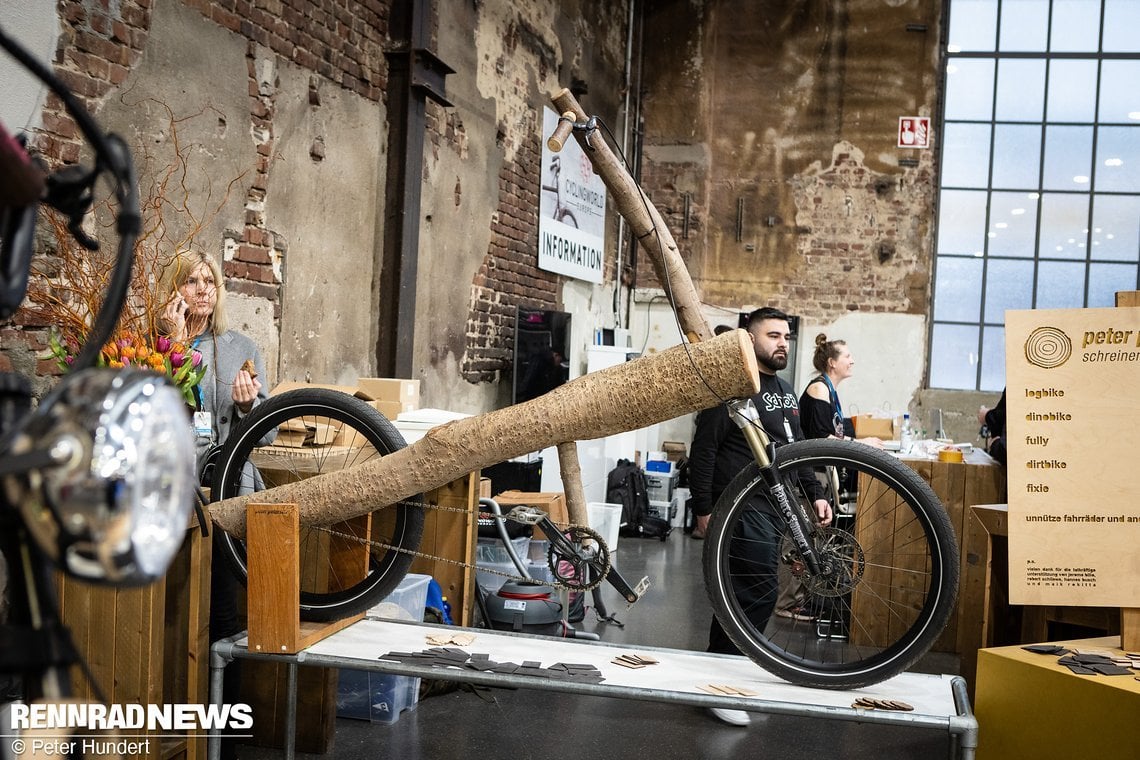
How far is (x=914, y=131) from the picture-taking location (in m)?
10.1

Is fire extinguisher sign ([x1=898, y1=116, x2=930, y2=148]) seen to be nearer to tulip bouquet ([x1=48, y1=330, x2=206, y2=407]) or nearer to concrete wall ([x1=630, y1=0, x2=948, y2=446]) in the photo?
concrete wall ([x1=630, y1=0, x2=948, y2=446])

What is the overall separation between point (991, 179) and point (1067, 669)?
8.86m

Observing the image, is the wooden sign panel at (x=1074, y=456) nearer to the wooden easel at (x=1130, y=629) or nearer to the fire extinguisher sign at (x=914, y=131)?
the wooden easel at (x=1130, y=629)

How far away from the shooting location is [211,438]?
2.92 metres

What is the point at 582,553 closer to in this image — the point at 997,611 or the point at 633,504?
the point at 997,611

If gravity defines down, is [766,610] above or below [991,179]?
below

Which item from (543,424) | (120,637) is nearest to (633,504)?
(543,424)

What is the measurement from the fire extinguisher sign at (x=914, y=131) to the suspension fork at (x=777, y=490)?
28.3 ft

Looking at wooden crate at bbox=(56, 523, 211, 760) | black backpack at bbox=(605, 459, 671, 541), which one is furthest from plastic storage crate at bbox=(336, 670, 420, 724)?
black backpack at bbox=(605, 459, 671, 541)

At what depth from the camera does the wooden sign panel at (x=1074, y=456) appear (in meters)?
2.64

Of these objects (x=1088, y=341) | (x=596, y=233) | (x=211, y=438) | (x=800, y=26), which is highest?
(x=800, y=26)

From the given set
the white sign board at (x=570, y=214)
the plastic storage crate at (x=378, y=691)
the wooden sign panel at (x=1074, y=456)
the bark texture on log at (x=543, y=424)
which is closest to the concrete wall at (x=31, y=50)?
the bark texture on log at (x=543, y=424)

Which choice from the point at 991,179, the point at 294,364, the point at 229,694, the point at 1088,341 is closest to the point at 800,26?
the point at 991,179

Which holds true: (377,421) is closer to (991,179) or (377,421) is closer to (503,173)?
(503,173)
